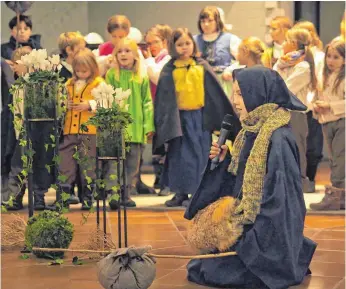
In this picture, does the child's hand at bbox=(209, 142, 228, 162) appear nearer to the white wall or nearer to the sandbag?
the sandbag

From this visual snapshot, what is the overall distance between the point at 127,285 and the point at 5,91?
3.83 meters

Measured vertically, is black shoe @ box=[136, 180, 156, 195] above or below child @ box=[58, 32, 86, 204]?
below

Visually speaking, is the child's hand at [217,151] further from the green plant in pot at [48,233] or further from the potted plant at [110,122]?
the green plant in pot at [48,233]

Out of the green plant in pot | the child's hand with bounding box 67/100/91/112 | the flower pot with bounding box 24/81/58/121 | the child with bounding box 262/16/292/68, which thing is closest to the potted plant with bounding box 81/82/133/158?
the flower pot with bounding box 24/81/58/121

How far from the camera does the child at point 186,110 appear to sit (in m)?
7.71

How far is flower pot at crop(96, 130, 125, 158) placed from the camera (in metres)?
5.50

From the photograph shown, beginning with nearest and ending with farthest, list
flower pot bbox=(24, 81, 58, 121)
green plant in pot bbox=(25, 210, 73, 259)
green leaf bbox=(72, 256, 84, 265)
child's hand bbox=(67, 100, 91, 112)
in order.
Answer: green leaf bbox=(72, 256, 84, 265)
green plant in pot bbox=(25, 210, 73, 259)
flower pot bbox=(24, 81, 58, 121)
child's hand bbox=(67, 100, 91, 112)

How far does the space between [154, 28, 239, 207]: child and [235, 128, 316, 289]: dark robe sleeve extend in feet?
9.96

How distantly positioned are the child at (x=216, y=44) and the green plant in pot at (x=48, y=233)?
3.24 meters

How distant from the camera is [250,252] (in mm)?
4617

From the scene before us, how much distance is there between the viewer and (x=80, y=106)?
752 centimetres

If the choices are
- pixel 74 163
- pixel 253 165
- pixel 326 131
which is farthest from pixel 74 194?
pixel 253 165

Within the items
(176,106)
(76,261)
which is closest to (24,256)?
(76,261)

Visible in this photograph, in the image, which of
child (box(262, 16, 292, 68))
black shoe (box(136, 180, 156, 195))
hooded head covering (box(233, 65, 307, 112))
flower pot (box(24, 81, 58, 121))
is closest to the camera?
hooded head covering (box(233, 65, 307, 112))
